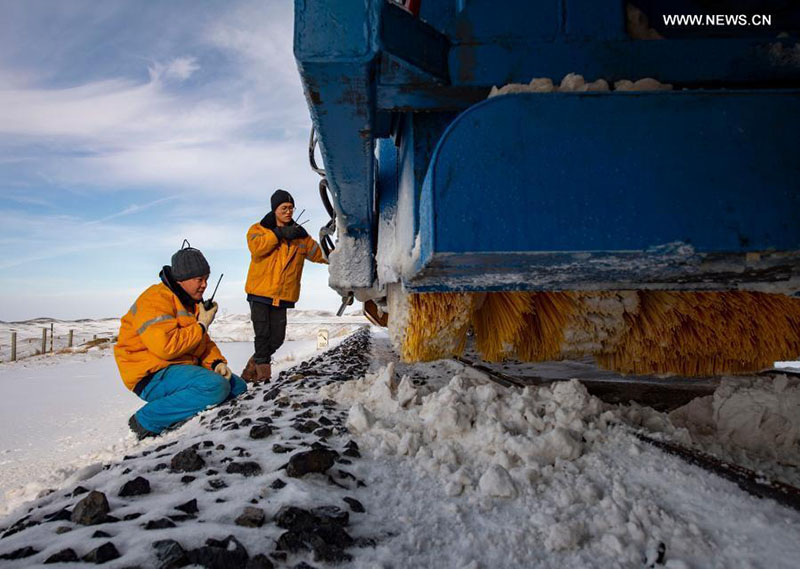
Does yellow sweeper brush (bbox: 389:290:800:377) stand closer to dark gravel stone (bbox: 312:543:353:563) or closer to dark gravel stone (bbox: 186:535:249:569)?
dark gravel stone (bbox: 312:543:353:563)

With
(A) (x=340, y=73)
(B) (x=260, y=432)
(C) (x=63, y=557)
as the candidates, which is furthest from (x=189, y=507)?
(A) (x=340, y=73)

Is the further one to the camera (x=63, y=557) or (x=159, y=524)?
(x=159, y=524)

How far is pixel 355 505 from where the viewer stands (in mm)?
1371

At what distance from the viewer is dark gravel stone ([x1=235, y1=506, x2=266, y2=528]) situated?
1.21 m

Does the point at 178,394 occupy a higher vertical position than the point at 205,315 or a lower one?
lower

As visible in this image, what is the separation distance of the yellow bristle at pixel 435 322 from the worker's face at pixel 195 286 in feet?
7.19

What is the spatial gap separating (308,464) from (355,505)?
24 centimetres

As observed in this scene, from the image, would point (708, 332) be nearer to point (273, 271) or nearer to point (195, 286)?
point (195, 286)

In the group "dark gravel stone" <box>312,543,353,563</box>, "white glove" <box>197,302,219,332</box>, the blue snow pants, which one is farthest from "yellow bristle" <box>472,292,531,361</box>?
"white glove" <box>197,302,219,332</box>

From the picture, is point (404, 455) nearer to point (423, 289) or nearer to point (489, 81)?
point (423, 289)

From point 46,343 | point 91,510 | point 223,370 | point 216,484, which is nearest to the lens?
point 91,510

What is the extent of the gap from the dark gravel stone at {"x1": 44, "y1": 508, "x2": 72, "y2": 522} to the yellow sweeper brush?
1.32 metres

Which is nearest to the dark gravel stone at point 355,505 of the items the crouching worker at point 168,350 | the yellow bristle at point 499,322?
the yellow bristle at point 499,322

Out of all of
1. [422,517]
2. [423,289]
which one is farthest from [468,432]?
[423,289]
